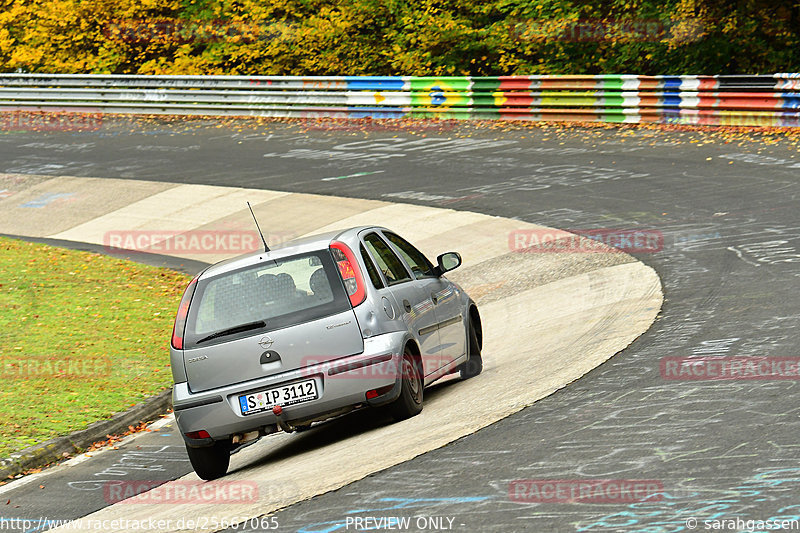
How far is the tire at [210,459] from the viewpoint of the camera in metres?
8.09

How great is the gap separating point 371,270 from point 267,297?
0.86m

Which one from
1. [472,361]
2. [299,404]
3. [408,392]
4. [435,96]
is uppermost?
[299,404]

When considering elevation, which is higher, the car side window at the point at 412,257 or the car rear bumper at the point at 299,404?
the car side window at the point at 412,257

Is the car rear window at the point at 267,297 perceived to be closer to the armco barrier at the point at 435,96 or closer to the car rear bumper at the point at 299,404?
the car rear bumper at the point at 299,404

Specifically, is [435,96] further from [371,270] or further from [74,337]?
[371,270]

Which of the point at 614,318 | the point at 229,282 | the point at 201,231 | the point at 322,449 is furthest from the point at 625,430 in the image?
the point at 201,231

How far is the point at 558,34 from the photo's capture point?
3070cm

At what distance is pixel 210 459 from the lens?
8148 millimetres

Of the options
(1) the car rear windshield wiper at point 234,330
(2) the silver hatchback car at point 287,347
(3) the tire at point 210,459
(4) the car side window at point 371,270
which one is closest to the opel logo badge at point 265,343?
(2) the silver hatchback car at point 287,347

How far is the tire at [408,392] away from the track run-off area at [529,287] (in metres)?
0.15

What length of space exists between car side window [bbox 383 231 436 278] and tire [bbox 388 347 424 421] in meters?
1.29

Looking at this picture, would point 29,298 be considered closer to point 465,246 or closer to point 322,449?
point 465,246

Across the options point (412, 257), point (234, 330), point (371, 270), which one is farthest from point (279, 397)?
point (412, 257)

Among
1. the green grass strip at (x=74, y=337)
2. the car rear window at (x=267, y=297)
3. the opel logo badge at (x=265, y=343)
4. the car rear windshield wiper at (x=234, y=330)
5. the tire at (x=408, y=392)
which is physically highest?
the car rear window at (x=267, y=297)
